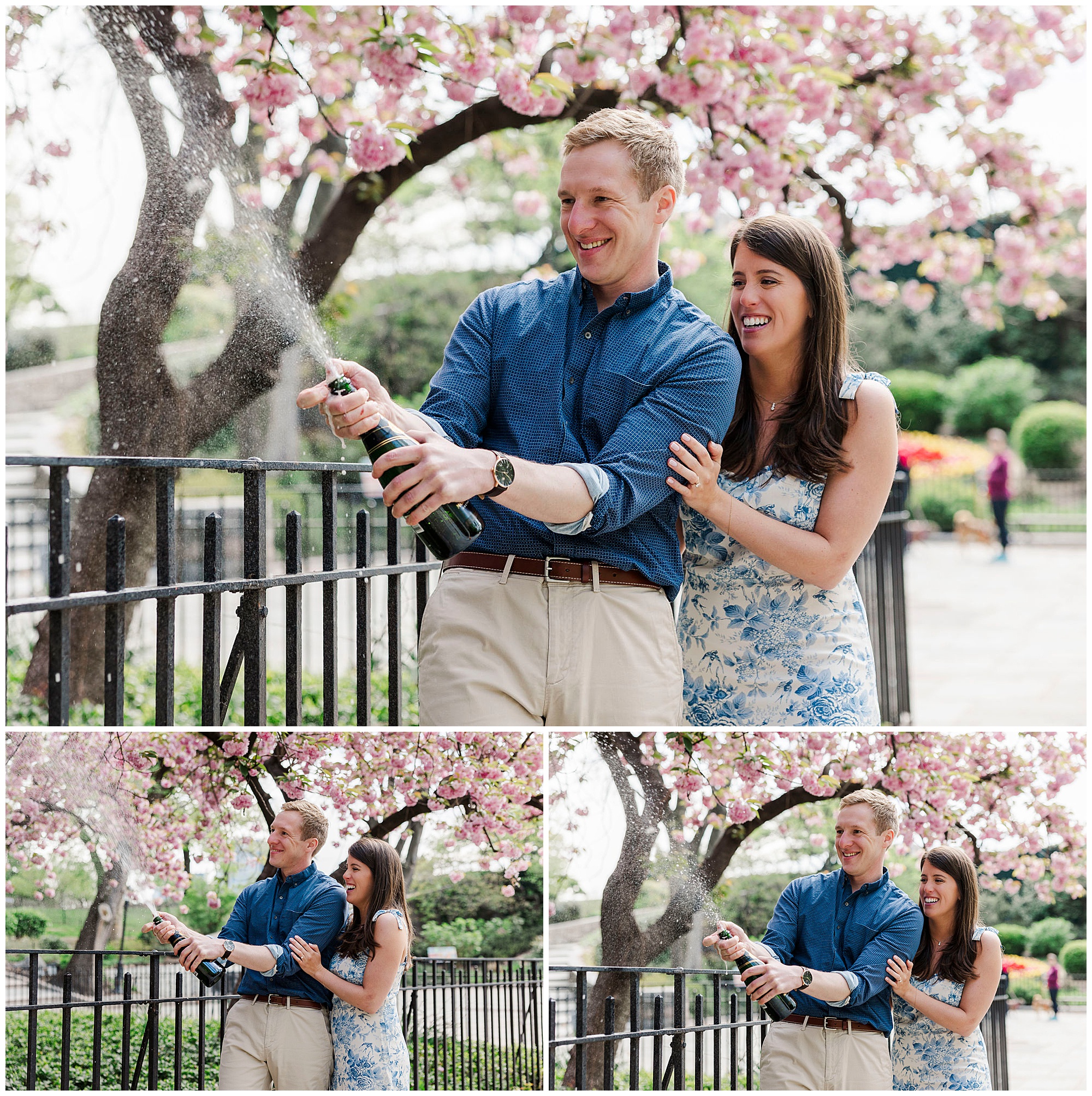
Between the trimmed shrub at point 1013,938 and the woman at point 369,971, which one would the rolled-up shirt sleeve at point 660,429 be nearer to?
the woman at point 369,971

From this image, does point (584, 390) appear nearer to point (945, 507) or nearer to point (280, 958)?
point (280, 958)

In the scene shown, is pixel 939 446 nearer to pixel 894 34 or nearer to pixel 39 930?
pixel 894 34

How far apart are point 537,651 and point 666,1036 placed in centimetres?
107

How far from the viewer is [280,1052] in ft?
8.60

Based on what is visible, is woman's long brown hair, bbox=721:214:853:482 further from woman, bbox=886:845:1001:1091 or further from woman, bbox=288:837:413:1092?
woman, bbox=288:837:413:1092

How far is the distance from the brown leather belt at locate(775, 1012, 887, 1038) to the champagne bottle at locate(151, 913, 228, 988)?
4.44 ft

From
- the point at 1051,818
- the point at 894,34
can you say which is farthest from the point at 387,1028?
the point at 894,34

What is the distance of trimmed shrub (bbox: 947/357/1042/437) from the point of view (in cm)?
2503

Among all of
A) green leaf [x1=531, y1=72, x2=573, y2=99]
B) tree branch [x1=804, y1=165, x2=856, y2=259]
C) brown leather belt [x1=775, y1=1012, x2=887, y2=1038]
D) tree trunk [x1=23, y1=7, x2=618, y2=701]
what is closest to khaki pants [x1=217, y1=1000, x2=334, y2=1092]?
brown leather belt [x1=775, y1=1012, x2=887, y2=1038]

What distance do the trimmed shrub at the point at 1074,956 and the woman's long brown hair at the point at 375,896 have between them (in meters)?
1.62

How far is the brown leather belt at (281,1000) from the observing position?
263 centimetres

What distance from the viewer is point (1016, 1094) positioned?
2646 millimetres

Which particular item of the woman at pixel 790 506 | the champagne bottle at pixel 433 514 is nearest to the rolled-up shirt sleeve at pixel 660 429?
the woman at pixel 790 506

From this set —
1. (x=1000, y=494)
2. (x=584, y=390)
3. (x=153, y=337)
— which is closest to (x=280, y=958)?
(x=584, y=390)
